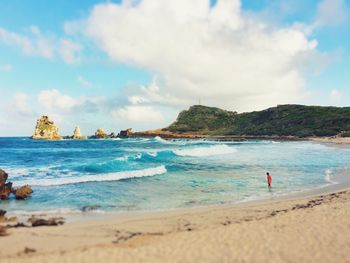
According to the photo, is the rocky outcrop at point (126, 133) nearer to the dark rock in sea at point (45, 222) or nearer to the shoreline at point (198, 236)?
the shoreline at point (198, 236)

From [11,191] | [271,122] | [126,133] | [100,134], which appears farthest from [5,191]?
[100,134]

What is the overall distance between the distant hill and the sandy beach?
94954mm

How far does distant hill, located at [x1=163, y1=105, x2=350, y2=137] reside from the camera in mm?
116188

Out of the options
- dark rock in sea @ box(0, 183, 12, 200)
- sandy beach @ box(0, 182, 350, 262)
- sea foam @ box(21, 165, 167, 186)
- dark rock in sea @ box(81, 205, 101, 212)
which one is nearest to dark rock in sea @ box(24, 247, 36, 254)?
sandy beach @ box(0, 182, 350, 262)

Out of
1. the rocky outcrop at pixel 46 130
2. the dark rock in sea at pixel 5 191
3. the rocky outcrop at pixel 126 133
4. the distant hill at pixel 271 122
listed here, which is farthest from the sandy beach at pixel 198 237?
the rocky outcrop at pixel 126 133

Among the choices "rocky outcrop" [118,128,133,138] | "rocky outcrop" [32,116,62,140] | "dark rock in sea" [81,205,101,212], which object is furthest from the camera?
"rocky outcrop" [118,128,133,138]

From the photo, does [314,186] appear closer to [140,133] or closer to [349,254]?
[349,254]

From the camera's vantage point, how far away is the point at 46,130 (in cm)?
15288

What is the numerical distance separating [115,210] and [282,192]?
32.3 feet

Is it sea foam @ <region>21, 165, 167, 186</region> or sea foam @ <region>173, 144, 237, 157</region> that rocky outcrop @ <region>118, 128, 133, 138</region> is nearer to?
sea foam @ <region>173, 144, 237, 157</region>

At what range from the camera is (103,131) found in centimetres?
18488

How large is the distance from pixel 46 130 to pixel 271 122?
94.2 meters

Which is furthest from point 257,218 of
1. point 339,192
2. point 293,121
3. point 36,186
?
point 293,121

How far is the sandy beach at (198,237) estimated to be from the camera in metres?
9.47
